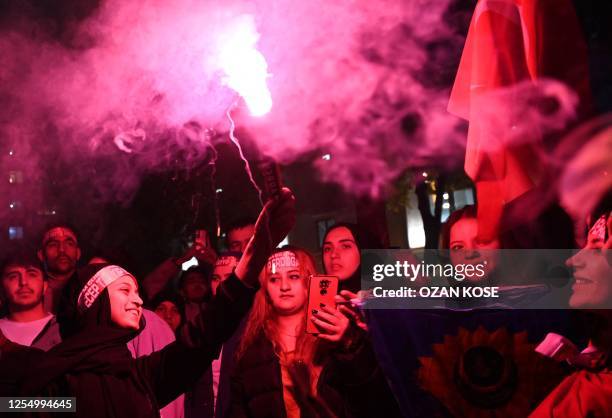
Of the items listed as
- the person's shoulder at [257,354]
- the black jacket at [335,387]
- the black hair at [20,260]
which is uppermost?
the black hair at [20,260]

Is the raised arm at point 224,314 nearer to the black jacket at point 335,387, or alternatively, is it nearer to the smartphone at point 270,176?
the smartphone at point 270,176

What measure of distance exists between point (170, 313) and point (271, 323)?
175 cm

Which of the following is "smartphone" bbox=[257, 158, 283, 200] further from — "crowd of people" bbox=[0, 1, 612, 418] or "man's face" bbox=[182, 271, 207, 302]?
"man's face" bbox=[182, 271, 207, 302]

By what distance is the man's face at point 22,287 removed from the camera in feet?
14.4

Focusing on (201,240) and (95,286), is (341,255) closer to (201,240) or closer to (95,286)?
(95,286)

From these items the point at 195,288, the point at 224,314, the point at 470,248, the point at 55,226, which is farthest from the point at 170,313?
the point at 470,248

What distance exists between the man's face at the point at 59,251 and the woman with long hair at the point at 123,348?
144 cm

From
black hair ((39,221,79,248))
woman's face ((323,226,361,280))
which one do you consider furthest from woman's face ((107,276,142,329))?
black hair ((39,221,79,248))

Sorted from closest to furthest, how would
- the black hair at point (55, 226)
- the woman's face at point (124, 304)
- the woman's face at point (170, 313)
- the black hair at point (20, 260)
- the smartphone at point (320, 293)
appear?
the woman's face at point (124, 304) < the smartphone at point (320, 293) < the black hair at point (20, 260) < the black hair at point (55, 226) < the woman's face at point (170, 313)

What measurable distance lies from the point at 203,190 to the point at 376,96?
6172mm

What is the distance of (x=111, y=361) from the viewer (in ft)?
11.2

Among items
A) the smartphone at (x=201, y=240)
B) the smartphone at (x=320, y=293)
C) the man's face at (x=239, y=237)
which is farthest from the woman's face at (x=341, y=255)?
the smartphone at (x=201, y=240)

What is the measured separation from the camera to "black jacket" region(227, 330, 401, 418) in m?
3.54

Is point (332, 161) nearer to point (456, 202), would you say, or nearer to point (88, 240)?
point (456, 202)
